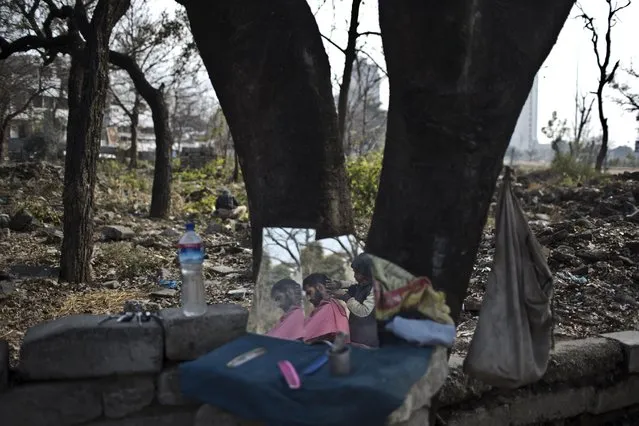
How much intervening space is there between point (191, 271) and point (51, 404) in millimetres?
865

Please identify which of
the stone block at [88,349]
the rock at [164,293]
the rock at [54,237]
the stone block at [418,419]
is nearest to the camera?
the stone block at [418,419]

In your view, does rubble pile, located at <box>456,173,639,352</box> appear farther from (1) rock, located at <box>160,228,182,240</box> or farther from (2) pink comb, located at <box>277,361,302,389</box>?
(1) rock, located at <box>160,228,182,240</box>

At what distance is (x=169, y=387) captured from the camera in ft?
9.59

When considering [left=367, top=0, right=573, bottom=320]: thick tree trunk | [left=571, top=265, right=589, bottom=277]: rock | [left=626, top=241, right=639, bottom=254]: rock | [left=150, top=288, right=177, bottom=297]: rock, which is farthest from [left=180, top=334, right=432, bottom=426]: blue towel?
[left=626, top=241, right=639, bottom=254]: rock

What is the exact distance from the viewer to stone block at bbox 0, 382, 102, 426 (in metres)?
2.71

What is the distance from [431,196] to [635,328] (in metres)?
3.22

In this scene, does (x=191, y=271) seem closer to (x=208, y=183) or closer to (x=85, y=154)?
(x=85, y=154)

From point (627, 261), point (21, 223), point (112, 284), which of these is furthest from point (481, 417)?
point (21, 223)

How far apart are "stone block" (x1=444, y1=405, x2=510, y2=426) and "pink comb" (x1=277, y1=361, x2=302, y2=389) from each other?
1.69m

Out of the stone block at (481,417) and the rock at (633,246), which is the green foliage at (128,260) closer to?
the stone block at (481,417)

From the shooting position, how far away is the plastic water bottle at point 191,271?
3.00 metres

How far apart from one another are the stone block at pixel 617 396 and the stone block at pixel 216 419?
2692 mm

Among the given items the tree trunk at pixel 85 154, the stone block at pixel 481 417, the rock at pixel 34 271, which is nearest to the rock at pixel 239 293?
the tree trunk at pixel 85 154

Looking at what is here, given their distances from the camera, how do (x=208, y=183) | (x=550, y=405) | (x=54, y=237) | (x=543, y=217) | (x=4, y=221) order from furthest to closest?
(x=208, y=183), (x=543, y=217), (x=4, y=221), (x=54, y=237), (x=550, y=405)
